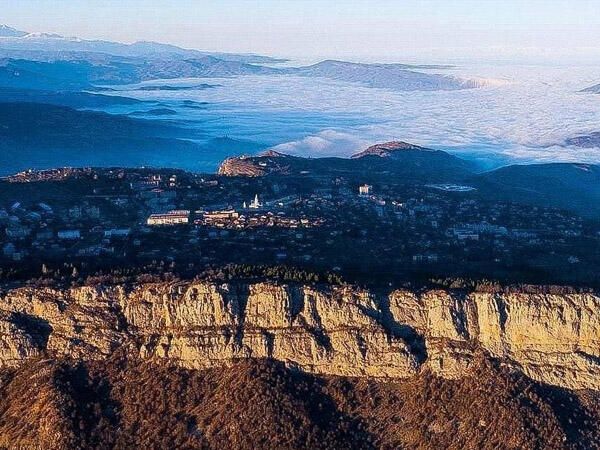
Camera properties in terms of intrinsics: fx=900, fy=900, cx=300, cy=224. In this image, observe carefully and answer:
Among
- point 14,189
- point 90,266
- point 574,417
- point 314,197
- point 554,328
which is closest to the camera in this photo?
point 574,417

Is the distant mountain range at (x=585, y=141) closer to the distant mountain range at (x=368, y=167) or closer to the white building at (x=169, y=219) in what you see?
the distant mountain range at (x=368, y=167)

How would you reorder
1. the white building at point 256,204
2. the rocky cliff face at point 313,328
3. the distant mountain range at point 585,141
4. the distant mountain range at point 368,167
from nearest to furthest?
the rocky cliff face at point 313,328, the white building at point 256,204, the distant mountain range at point 368,167, the distant mountain range at point 585,141

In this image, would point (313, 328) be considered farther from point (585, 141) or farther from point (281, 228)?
point (585, 141)

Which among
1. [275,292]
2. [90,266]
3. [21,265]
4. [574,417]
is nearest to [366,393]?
[275,292]

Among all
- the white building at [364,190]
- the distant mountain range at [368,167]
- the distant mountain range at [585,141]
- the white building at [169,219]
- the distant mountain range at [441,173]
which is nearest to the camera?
the white building at [169,219]

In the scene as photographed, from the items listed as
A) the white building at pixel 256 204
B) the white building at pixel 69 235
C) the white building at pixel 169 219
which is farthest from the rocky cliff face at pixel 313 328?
the white building at pixel 256 204

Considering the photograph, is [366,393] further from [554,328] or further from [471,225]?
[471,225]

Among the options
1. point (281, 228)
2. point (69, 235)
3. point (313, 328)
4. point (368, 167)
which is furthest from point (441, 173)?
point (313, 328)

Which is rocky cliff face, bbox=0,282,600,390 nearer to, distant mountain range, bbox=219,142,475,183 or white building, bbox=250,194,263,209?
white building, bbox=250,194,263,209
